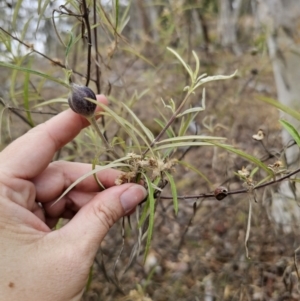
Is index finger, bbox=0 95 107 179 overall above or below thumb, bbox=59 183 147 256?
above

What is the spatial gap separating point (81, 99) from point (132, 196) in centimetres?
25

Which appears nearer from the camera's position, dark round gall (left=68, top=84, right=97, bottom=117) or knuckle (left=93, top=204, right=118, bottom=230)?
dark round gall (left=68, top=84, right=97, bottom=117)

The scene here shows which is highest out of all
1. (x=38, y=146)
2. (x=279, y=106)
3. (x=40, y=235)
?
(x=279, y=106)

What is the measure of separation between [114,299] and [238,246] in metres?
0.60

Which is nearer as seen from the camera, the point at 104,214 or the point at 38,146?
the point at 104,214

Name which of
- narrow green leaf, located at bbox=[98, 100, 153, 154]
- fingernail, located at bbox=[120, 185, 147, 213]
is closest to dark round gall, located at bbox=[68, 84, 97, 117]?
narrow green leaf, located at bbox=[98, 100, 153, 154]

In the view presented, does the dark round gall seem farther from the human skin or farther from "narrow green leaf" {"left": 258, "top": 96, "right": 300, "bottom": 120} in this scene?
"narrow green leaf" {"left": 258, "top": 96, "right": 300, "bottom": 120}

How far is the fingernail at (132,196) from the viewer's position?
915mm

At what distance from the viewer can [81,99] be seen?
2.64 feet

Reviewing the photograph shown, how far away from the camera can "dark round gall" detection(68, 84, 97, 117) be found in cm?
80

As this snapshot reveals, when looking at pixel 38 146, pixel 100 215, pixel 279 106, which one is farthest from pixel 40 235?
pixel 279 106

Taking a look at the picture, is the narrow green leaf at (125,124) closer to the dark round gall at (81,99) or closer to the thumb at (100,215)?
the dark round gall at (81,99)

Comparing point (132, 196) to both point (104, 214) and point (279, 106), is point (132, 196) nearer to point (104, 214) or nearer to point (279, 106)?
point (104, 214)

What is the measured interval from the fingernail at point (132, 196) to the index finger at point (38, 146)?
25 cm
